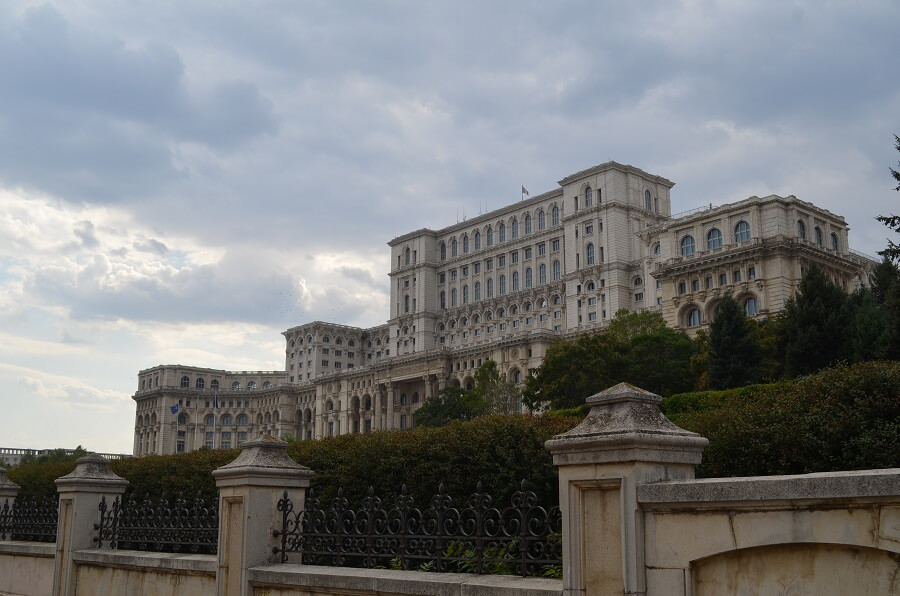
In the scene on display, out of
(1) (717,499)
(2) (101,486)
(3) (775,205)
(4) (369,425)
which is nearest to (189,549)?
(2) (101,486)

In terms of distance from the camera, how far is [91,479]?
15164 millimetres

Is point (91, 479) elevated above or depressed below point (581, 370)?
below

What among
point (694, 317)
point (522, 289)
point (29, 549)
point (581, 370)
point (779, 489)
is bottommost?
point (29, 549)

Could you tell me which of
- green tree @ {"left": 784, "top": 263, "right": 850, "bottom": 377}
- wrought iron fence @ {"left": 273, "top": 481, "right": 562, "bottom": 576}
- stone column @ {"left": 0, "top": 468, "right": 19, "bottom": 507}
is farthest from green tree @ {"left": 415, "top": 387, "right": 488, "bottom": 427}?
wrought iron fence @ {"left": 273, "top": 481, "right": 562, "bottom": 576}

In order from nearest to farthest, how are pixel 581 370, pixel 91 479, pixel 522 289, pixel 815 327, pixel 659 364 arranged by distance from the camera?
1. pixel 91 479
2. pixel 815 327
3. pixel 659 364
4. pixel 581 370
5. pixel 522 289

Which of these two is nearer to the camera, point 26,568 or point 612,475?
point 612,475

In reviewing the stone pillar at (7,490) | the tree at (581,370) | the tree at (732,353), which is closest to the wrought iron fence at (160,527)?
the stone pillar at (7,490)

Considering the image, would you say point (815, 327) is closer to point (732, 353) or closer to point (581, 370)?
point (732, 353)

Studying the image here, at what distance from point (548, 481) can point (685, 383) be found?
182ft

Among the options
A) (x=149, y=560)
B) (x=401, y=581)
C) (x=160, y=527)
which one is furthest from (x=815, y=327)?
(x=401, y=581)

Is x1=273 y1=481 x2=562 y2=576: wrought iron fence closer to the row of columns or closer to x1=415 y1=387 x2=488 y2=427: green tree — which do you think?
the row of columns

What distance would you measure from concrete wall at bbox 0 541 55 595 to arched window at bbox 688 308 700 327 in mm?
68135

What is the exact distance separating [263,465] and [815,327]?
49.5 m

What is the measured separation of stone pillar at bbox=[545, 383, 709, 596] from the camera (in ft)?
22.9
